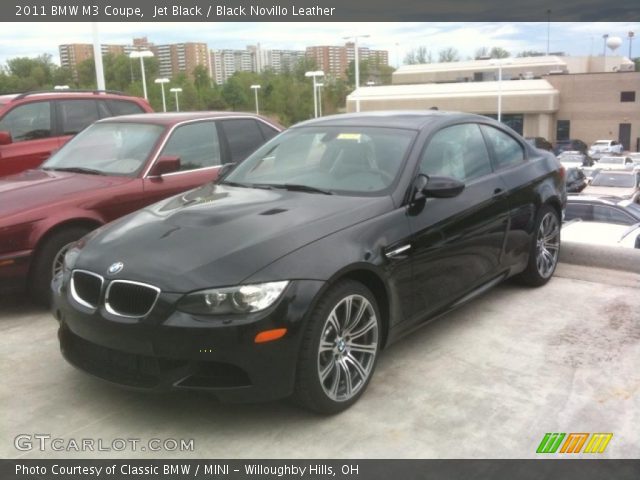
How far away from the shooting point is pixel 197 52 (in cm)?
8912

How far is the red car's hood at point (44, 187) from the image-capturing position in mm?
4973

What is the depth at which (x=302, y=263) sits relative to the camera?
3.26 metres

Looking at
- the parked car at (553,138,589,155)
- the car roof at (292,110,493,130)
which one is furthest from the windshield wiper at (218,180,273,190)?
the parked car at (553,138,589,155)

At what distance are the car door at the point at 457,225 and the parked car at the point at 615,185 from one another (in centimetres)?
2087

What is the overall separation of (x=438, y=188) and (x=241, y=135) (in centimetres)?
331

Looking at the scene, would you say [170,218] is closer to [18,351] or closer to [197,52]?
[18,351]

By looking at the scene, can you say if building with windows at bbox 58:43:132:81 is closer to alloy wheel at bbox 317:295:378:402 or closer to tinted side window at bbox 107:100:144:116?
tinted side window at bbox 107:100:144:116

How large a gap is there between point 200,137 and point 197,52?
87.9 m

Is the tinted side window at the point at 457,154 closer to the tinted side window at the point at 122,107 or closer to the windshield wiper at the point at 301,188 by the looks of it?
the windshield wiper at the point at 301,188

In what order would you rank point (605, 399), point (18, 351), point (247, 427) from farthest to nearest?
1. point (18, 351)
2. point (605, 399)
3. point (247, 427)

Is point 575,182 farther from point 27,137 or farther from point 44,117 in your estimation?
point 27,137

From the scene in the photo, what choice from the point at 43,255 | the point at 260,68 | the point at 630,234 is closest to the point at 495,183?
the point at 43,255

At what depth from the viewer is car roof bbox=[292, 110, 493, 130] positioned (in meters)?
4.59

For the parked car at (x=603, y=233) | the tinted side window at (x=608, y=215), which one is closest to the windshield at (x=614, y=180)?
the tinted side window at (x=608, y=215)
